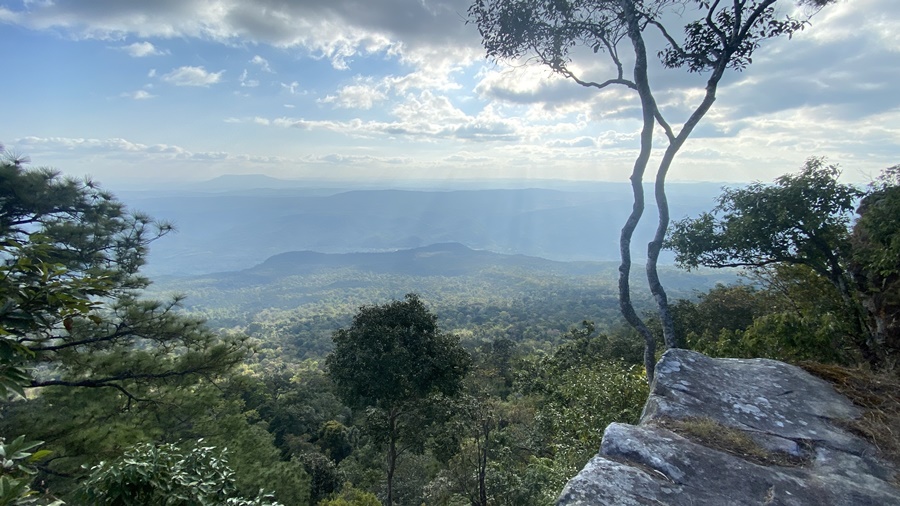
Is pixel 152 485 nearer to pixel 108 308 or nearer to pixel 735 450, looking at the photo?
pixel 735 450

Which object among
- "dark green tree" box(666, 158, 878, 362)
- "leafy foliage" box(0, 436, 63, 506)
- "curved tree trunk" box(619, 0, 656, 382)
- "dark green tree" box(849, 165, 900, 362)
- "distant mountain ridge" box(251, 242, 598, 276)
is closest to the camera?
"leafy foliage" box(0, 436, 63, 506)

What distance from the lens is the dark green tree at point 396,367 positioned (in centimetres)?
1010

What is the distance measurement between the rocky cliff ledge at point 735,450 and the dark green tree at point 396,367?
24.6 ft

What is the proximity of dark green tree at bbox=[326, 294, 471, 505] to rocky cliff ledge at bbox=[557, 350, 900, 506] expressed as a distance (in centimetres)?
750

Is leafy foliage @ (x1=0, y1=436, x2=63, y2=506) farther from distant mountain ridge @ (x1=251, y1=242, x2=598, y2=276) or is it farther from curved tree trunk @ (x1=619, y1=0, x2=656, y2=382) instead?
distant mountain ridge @ (x1=251, y1=242, x2=598, y2=276)

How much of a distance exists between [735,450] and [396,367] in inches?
326

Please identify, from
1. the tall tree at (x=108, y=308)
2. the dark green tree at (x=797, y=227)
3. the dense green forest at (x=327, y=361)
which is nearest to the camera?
the dense green forest at (x=327, y=361)

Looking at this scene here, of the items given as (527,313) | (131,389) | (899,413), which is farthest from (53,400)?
(527,313)

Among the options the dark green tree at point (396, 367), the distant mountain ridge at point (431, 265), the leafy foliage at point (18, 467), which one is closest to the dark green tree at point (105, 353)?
the dark green tree at point (396, 367)

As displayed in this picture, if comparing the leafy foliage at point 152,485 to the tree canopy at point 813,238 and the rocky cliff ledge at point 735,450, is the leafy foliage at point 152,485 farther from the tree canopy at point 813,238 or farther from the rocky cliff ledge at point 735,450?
the tree canopy at point 813,238

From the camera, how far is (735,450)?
104 inches

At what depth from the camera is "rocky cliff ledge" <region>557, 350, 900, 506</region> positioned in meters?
2.18

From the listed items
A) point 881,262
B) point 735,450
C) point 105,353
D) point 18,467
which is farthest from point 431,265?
point 18,467

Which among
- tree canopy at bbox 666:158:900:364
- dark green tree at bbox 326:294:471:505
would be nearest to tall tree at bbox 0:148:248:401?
dark green tree at bbox 326:294:471:505
